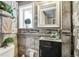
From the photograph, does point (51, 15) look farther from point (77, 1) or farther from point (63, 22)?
point (77, 1)

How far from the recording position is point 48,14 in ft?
5.43

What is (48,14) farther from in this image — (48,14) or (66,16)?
(66,16)

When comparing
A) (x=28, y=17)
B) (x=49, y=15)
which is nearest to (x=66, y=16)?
(x=49, y=15)

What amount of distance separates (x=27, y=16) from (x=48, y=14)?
0.89 ft

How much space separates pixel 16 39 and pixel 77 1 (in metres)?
0.91

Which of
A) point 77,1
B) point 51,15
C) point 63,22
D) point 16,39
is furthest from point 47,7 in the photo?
point 16,39

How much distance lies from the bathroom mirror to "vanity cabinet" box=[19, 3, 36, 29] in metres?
0.08

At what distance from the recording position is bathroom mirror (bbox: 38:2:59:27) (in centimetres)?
162

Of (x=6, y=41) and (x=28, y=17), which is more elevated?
(x=28, y=17)

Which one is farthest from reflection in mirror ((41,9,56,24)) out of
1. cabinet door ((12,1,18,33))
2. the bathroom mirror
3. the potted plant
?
the potted plant

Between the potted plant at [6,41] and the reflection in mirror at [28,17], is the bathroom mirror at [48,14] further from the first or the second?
the potted plant at [6,41]

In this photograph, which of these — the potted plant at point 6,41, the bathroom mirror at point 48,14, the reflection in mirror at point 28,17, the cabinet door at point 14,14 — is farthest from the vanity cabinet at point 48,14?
the potted plant at point 6,41

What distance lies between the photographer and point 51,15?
1.65 m

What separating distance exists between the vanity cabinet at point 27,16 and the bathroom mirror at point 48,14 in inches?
3.0
